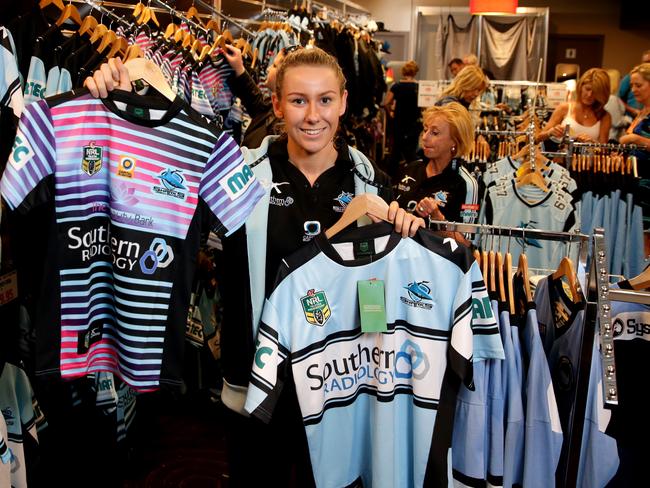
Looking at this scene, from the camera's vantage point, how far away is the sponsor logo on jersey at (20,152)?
157cm

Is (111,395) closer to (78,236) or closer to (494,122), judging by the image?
(78,236)

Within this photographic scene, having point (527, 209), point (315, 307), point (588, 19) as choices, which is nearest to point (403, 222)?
point (315, 307)

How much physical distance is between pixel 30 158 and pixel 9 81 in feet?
1.47

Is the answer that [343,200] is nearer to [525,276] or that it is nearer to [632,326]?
[525,276]

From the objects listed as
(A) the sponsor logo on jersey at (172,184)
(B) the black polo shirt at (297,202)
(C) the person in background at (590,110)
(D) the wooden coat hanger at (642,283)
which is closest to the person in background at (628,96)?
(C) the person in background at (590,110)

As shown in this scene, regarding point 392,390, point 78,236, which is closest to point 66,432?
point 78,236

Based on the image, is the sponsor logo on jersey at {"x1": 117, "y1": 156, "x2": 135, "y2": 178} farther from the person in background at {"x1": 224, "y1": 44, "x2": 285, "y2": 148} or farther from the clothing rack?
the person in background at {"x1": 224, "y1": 44, "x2": 285, "y2": 148}

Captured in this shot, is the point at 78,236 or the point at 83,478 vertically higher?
the point at 78,236

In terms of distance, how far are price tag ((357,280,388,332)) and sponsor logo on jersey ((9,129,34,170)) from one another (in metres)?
0.90

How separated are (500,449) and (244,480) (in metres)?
0.77

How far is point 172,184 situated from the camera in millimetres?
1746

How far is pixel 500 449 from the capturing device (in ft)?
5.92

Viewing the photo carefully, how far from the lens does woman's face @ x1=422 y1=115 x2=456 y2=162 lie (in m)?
3.02

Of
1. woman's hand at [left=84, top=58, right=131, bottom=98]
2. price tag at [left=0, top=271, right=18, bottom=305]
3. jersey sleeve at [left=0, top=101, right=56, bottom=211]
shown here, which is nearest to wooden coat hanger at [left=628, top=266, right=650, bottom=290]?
woman's hand at [left=84, top=58, right=131, bottom=98]
